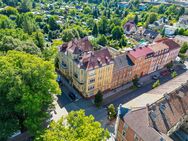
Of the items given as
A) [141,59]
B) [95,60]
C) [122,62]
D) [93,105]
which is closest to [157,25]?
[141,59]

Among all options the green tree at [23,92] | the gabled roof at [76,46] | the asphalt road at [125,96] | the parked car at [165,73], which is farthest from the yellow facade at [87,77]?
the parked car at [165,73]

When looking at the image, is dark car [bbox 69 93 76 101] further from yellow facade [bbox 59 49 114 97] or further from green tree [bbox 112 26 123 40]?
green tree [bbox 112 26 123 40]

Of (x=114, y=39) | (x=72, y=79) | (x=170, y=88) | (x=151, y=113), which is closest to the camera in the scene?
(x=151, y=113)

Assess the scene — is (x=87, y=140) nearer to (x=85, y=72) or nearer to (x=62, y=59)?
(x=85, y=72)

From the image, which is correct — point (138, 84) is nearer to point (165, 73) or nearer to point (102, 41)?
point (165, 73)

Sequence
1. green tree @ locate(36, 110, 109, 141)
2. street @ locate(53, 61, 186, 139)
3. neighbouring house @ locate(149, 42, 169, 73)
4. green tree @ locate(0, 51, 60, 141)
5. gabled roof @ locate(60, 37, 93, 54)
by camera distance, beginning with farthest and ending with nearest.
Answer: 1. neighbouring house @ locate(149, 42, 169, 73)
2. gabled roof @ locate(60, 37, 93, 54)
3. street @ locate(53, 61, 186, 139)
4. green tree @ locate(0, 51, 60, 141)
5. green tree @ locate(36, 110, 109, 141)

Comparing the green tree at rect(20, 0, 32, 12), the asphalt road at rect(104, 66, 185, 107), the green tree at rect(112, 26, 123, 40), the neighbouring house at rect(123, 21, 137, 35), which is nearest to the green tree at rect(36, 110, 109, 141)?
the asphalt road at rect(104, 66, 185, 107)

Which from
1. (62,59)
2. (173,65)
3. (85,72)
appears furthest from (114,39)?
(85,72)
